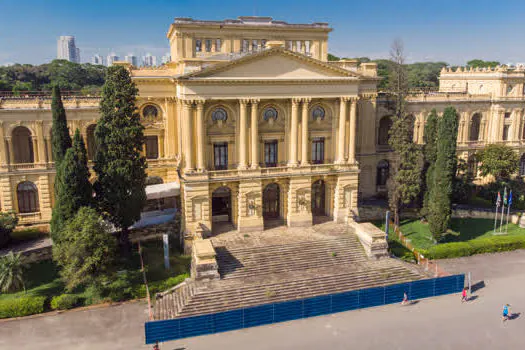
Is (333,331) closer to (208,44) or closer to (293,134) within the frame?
(293,134)

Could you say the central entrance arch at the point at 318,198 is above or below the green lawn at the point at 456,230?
above

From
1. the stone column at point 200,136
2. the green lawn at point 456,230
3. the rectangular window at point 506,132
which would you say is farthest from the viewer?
the rectangular window at point 506,132

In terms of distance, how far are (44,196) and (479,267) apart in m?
40.7

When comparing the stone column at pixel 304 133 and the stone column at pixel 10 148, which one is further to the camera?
the stone column at pixel 10 148

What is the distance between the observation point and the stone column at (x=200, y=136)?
3825 centimetres

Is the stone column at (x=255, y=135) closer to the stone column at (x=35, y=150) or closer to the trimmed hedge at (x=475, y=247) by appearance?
the trimmed hedge at (x=475, y=247)

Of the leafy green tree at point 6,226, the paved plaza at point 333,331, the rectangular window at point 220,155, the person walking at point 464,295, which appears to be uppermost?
the rectangular window at point 220,155

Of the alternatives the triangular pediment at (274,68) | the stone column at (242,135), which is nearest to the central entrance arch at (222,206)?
the stone column at (242,135)

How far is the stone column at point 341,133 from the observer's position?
139ft

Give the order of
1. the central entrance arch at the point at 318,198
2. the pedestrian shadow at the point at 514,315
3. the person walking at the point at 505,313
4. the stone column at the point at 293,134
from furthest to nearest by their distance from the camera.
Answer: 1. the central entrance arch at the point at 318,198
2. the stone column at the point at 293,134
3. the pedestrian shadow at the point at 514,315
4. the person walking at the point at 505,313

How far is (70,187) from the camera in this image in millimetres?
34219

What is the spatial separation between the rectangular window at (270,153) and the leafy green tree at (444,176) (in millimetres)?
15205

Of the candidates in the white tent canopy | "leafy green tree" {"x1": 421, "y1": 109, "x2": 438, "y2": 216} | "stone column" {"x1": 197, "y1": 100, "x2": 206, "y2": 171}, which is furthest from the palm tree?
"leafy green tree" {"x1": 421, "y1": 109, "x2": 438, "y2": 216}

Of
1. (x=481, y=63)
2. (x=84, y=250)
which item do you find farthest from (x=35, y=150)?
(x=481, y=63)
